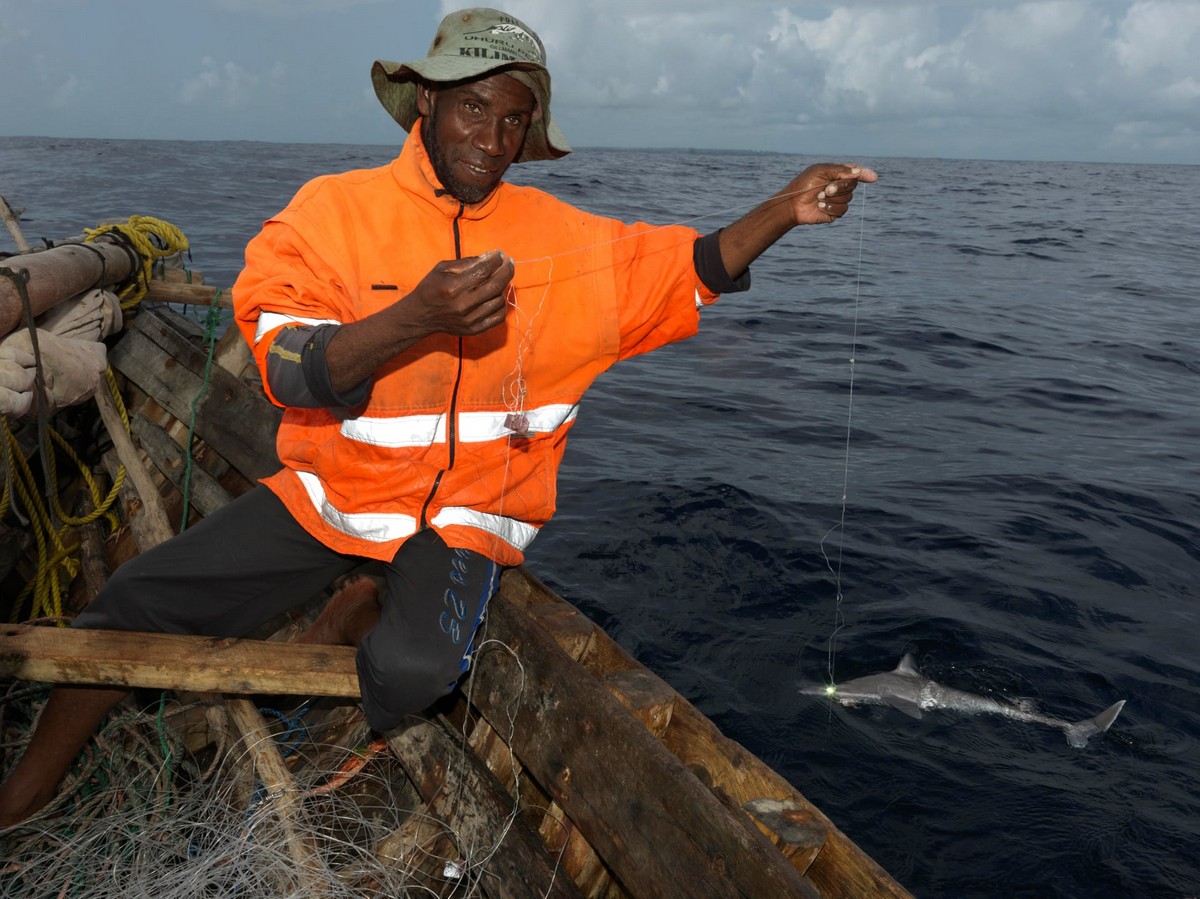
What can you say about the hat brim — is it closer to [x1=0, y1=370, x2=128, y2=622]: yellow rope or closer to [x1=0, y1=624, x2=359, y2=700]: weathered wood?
[x1=0, y1=624, x2=359, y2=700]: weathered wood

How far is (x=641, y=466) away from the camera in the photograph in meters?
8.35

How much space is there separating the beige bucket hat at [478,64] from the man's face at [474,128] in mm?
58

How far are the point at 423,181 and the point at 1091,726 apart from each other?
4.67 meters

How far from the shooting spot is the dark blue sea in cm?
451

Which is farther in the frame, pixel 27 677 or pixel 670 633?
pixel 670 633

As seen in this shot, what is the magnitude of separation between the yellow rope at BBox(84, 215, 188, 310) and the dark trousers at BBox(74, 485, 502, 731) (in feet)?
11.7

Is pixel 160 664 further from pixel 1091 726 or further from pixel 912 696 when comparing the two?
pixel 1091 726

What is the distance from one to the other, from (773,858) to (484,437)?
1.69 m

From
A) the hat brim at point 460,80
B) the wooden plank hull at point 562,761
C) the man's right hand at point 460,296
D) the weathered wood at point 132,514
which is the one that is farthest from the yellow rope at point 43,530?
the man's right hand at point 460,296

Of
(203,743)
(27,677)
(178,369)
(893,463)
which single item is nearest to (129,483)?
(178,369)

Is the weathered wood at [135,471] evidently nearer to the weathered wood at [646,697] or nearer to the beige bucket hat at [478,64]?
the beige bucket hat at [478,64]

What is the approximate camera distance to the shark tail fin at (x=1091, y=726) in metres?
5.00

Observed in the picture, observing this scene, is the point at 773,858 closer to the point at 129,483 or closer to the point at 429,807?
the point at 429,807

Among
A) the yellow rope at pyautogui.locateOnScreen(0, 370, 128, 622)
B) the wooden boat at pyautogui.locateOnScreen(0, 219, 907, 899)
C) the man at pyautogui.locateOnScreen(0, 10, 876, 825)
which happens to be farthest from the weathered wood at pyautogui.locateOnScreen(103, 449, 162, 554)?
the man at pyautogui.locateOnScreen(0, 10, 876, 825)
